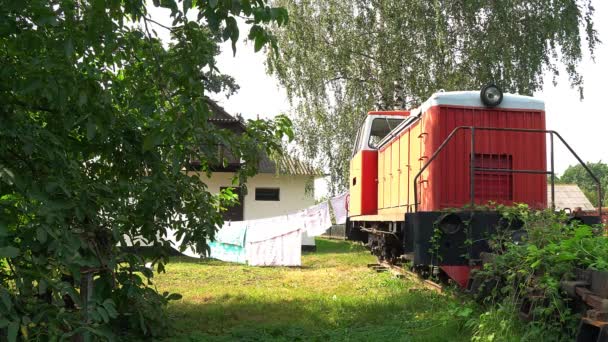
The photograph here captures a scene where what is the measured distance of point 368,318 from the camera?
253 inches

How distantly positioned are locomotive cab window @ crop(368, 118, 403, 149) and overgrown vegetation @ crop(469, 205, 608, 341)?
5.42 m

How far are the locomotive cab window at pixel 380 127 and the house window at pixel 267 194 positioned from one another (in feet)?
33.7

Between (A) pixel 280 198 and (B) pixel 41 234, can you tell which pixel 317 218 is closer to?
(A) pixel 280 198

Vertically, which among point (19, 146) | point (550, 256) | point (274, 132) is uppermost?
point (274, 132)

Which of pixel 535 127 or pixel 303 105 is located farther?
pixel 303 105

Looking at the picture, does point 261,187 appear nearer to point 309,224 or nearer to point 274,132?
point 309,224

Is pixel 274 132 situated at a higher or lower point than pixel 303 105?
lower

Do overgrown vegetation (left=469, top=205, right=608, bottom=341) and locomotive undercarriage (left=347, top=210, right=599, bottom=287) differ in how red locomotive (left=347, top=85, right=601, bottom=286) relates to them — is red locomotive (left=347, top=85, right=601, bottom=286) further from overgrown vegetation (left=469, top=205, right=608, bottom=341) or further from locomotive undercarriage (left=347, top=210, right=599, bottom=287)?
overgrown vegetation (left=469, top=205, right=608, bottom=341)

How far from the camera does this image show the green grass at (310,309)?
572 centimetres

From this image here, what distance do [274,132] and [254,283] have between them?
4.96m

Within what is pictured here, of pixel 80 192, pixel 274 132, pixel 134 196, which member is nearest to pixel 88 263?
pixel 80 192

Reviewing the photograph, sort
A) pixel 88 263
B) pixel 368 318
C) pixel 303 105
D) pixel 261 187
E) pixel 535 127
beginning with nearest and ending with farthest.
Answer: pixel 88 263, pixel 368 318, pixel 535 127, pixel 303 105, pixel 261 187

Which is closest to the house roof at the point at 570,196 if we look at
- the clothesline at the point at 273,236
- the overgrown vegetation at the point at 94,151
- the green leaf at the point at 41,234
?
the clothesline at the point at 273,236

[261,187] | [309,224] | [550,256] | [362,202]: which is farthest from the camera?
[261,187]
